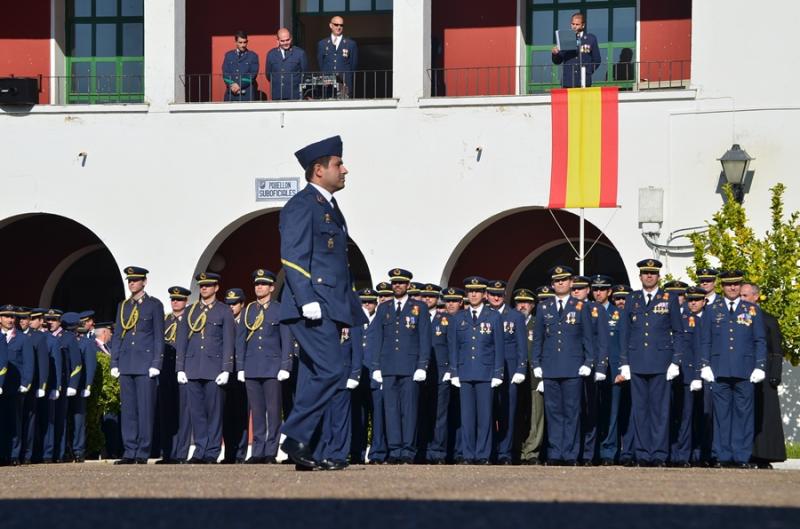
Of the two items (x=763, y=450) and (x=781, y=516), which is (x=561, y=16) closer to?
(x=763, y=450)

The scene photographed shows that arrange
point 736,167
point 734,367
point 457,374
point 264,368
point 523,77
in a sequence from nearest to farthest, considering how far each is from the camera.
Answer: point 734,367 → point 264,368 → point 457,374 → point 736,167 → point 523,77

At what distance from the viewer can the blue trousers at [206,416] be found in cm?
1581

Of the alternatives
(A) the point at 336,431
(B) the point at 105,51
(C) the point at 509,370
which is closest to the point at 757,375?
(C) the point at 509,370

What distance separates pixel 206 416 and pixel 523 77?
346 inches

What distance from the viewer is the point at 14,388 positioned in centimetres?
1669

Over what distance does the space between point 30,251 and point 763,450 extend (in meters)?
14.1

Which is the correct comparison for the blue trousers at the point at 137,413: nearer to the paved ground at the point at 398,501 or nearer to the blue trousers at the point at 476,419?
the blue trousers at the point at 476,419

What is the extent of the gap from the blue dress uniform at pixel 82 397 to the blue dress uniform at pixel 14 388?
3.74 feet

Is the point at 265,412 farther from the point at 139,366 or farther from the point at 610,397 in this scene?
the point at 610,397

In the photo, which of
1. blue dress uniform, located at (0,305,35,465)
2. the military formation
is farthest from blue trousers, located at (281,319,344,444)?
blue dress uniform, located at (0,305,35,465)

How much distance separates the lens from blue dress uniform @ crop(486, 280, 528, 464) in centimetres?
1612

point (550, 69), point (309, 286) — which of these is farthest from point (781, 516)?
point (550, 69)

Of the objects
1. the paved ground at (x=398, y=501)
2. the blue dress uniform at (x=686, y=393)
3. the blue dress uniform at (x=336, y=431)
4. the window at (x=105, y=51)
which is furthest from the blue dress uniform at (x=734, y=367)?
the window at (x=105, y=51)

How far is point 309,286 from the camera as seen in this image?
10578 millimetres
